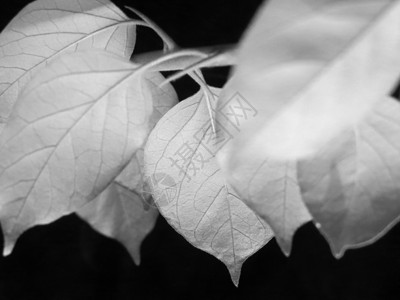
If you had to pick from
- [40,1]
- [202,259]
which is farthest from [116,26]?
[202,259]

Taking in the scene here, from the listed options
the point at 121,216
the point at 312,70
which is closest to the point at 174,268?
the point at 121,216

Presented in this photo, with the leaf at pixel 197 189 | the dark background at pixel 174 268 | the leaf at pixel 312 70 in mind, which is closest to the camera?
the leaf at pixel 312 70

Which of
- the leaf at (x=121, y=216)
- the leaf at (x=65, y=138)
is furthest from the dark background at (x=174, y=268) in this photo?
the leaf at (x=65, y=138)

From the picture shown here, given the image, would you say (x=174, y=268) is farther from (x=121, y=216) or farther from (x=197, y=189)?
(x=197, y=189)

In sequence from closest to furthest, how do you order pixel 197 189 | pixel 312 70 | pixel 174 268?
pixel 312 70, pixel 197 189, pixel 174 268

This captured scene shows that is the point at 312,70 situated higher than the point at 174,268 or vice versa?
the point at 312,70

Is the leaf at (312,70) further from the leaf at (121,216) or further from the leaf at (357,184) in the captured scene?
the leaf at (121,216)
